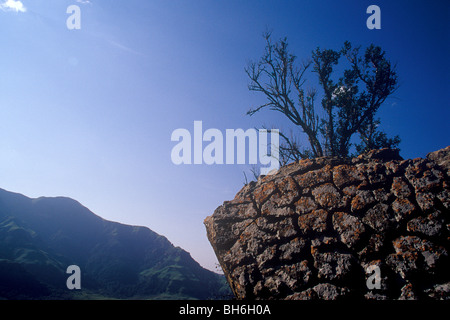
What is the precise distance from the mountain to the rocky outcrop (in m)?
94.4

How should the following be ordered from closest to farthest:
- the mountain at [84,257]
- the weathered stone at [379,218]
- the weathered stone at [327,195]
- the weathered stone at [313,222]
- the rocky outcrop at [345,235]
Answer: the rocky outcrop at [345,235], the weathered stone at [379,218], the weathered stone at [313,222], the weathered stone at [327,195], the mountain at [84,257]

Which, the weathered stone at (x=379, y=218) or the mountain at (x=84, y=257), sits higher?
the weathered stone at (x=379, y=218)

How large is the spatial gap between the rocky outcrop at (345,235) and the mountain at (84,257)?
310 feet

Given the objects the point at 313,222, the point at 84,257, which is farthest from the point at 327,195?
the point at 84,257

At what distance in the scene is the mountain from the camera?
9531 centimetres

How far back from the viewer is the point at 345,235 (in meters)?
4.26

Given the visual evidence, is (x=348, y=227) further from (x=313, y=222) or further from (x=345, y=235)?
(x=313, y=222)

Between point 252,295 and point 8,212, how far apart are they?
22021cm

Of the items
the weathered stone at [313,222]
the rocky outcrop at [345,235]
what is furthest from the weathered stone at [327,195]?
the weathered stone at [313,222]

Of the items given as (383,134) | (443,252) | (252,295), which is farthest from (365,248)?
(383,134)

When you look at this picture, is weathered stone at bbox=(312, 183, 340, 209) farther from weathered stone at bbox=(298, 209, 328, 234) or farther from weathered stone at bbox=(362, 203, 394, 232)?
weathered stone at bbox=(362, 203, 394, 232)

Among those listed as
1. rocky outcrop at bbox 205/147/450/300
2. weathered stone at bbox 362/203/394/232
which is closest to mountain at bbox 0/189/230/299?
rocky outcrop at bbox 205/147/450/300

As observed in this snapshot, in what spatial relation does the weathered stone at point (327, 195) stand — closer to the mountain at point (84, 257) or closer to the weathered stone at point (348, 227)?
the weathered stone at point (348, 227)

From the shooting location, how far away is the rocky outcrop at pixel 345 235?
11.6 feet
